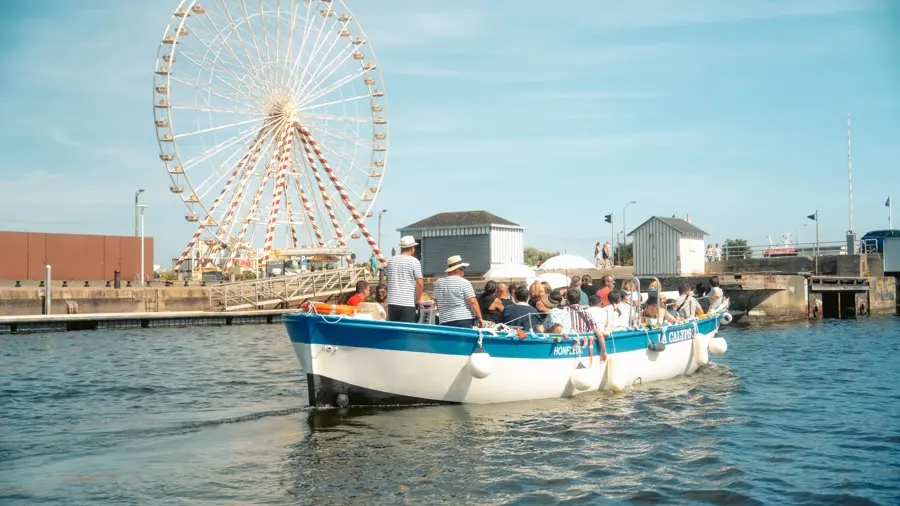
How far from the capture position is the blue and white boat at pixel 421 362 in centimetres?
1073

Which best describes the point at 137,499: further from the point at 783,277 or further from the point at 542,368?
the point at 783,277

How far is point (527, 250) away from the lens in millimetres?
108062

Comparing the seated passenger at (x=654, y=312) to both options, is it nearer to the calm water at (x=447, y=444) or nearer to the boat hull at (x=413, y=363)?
the calm water at (x=447, y=444)

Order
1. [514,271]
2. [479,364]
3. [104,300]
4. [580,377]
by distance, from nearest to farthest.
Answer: [479,364] → [580,377] → [514,271] → [104,300]

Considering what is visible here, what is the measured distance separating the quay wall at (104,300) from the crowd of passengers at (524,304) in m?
24.8

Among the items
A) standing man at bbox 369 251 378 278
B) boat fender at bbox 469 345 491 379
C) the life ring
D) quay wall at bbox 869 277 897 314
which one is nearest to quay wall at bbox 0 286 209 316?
standing man at bbox 369 251 378 278

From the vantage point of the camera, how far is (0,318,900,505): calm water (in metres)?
8.02

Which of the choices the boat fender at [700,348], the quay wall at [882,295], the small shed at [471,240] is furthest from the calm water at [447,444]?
the small shed at [471,240]

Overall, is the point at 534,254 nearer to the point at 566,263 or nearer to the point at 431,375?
the point at 566,263

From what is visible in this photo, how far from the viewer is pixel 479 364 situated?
35.8 feet

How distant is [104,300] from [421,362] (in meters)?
27.8

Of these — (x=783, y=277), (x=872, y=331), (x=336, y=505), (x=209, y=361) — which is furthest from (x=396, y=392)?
(x=783, y=277)

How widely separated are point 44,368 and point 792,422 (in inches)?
580

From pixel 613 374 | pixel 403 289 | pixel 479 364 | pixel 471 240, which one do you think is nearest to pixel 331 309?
pixel 403 289
